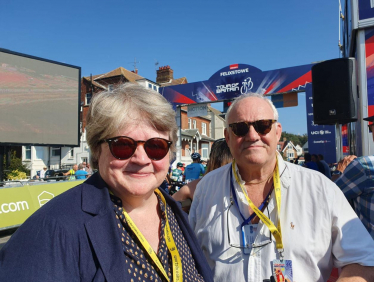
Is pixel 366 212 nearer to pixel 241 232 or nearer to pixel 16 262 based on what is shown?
pixel 241 232

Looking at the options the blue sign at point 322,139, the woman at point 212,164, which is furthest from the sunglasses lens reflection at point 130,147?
the blue sign at point 322,139

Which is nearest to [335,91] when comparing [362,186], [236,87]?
[362,186]

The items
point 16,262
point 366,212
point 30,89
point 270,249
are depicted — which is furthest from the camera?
point 30,89

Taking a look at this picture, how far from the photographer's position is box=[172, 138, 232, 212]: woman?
3182 mm

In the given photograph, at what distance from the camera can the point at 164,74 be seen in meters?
33.8

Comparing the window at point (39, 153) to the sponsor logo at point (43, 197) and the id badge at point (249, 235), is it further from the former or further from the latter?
the id badge at point (249, 235)

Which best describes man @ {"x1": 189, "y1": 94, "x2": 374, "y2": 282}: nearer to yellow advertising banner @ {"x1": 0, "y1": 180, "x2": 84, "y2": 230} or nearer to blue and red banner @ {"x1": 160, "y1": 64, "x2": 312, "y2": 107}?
yellow advertising banner @ {"x1": 0, "y1": 180, "x2": 84, "y2": 230}

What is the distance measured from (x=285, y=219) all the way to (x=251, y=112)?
0.76m

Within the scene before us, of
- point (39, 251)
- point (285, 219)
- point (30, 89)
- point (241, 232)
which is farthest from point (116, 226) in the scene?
point (30, 89)

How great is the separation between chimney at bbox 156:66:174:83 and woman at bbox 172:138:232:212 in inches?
1218

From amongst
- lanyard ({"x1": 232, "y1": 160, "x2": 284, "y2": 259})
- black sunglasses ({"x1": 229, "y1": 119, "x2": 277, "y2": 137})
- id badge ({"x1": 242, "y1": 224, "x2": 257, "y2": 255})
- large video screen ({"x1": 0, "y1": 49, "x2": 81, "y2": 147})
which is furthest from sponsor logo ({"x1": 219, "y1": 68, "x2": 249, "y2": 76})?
id badge ({"x1": 242, "y1": 224, "x2": 257, "y2": 255})

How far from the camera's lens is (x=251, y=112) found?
201 centimetres

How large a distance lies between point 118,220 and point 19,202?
698 cm

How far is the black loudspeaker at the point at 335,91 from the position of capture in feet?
15.6
